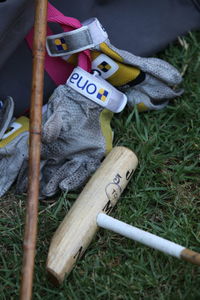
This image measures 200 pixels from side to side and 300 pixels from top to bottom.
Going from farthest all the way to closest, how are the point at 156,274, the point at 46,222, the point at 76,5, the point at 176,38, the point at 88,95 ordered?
1. the point at 176,38
2. the point at 76,5
3. the point at 88,95
4. the point at 46,222
5. the point at 156,274

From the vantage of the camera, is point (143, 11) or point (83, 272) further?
point (143, 11)

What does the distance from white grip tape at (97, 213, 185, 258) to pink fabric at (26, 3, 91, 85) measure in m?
0.59

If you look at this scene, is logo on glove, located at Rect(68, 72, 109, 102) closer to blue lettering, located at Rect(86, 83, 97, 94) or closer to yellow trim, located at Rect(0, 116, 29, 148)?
blue lettering, located at Rect(86, 83, 97, 94)

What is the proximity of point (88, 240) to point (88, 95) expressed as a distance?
1.74ft

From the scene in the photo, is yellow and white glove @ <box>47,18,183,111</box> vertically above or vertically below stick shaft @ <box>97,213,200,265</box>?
above

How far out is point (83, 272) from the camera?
164 cm

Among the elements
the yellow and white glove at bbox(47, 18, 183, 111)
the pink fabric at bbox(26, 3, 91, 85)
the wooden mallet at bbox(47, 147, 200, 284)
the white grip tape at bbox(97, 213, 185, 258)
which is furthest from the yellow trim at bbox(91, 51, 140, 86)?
the white grip tape at bbox(97, 213, 185, 258)

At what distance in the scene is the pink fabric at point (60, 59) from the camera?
1.91 meters

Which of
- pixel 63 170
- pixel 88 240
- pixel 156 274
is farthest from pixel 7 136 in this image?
pixel 156 274

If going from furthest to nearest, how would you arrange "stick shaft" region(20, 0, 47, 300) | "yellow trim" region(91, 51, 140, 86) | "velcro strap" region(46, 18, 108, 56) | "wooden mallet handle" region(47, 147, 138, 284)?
"yellow trim" region(91, 51, 140, 86) < "velcro strap" region(46, 18, 108, 56) < "wooden mallet handle" region(47, 147, 138, 284) < "stick shaft" region(20, 0, 47, 300)

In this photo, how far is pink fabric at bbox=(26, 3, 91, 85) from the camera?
1.91 m

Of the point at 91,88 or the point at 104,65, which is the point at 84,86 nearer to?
the point at 91,88

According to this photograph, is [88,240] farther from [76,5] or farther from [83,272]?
[76,5]

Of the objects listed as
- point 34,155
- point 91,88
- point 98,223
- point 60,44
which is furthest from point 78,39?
point 98,223
